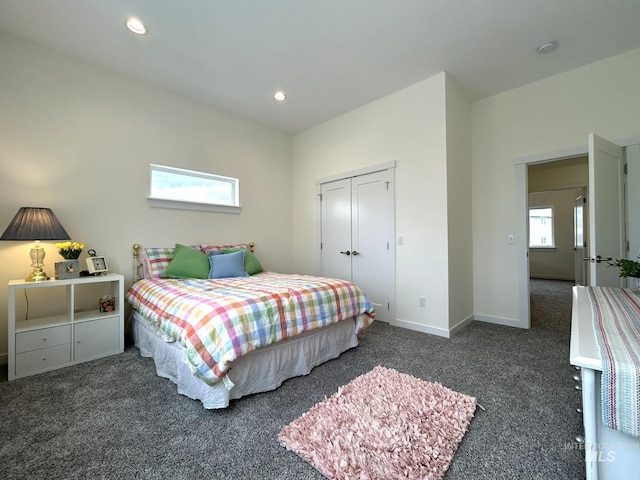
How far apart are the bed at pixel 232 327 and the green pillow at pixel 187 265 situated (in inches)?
0.4

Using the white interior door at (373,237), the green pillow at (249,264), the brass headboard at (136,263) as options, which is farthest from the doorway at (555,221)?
the brass headboard at (136,263)

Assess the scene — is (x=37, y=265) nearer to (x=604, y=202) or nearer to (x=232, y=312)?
(x=232, y=312)

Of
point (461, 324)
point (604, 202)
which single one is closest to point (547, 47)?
point (604, 202)

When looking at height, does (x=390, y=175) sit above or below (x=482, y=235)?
above

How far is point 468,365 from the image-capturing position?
2.31 metres

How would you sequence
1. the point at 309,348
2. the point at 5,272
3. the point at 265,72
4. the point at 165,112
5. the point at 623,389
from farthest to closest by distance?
the point at 165,112 → the point at 265,72 → the point at 5,272 → the point at 309,348 → the point at 623,389

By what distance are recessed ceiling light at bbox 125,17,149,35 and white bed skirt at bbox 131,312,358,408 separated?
2.57m

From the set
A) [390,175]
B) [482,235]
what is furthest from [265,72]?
[482,235]

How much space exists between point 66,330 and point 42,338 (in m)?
0.15

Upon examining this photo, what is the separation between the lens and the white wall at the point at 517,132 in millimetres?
2762

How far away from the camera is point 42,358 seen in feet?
7.32

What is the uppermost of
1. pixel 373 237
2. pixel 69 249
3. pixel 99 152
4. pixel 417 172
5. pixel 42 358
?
pixel 99 152

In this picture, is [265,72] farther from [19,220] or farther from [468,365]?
[468,365]

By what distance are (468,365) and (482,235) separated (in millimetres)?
1929
